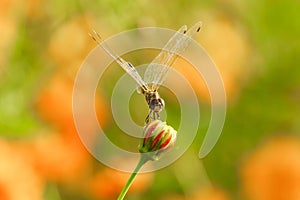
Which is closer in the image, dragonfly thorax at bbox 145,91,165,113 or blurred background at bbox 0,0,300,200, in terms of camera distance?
dragonfly thorax at bbox 145,91,165,113

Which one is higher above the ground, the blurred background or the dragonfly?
the blurred background

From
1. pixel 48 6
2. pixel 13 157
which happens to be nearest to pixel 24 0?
pixel 48 6

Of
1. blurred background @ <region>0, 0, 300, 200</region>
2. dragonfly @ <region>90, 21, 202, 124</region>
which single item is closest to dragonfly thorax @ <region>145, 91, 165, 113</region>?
dragonfly @ <region>90, 21, 202, 124</region>

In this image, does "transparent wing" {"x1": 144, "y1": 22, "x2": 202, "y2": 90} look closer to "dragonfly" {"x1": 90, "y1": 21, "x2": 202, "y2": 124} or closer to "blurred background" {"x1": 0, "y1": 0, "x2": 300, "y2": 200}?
"dragonfly" {"x1": 90, "y1": 21, "x2": 202, "y2": 124}

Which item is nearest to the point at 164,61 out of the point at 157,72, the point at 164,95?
the point at 157,72

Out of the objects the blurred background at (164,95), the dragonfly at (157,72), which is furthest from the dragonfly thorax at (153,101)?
the blurred background at (164,95)

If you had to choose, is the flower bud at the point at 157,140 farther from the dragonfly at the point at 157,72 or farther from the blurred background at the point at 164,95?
the blurred background at the point at 164,95
